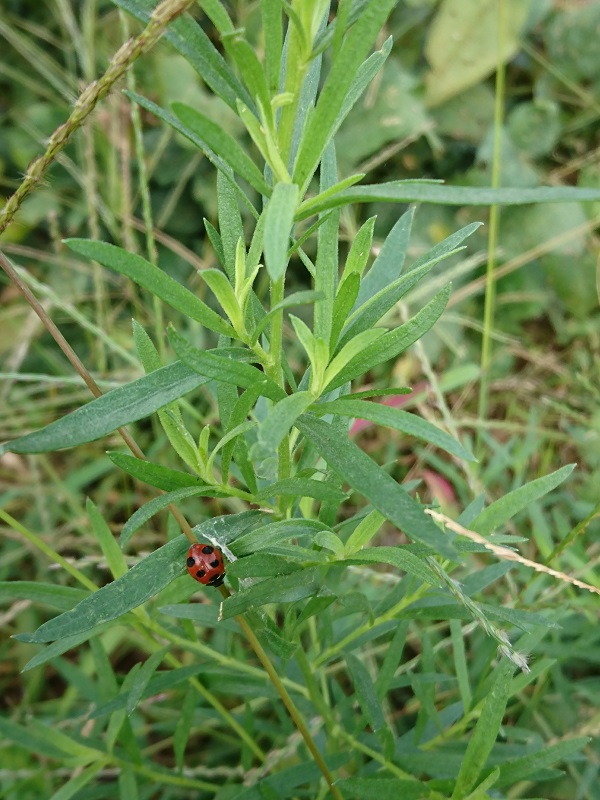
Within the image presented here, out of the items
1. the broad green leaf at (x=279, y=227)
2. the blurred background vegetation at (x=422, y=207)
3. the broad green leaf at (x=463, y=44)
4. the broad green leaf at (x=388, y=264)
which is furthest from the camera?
the broad green leaf at (x=463, y=44)

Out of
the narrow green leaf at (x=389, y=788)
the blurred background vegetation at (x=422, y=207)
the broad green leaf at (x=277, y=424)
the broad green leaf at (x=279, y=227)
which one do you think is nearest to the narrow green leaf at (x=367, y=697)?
the narrow green leaf at (x=389, y=788)

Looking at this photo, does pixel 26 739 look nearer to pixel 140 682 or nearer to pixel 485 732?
pixel 140 682

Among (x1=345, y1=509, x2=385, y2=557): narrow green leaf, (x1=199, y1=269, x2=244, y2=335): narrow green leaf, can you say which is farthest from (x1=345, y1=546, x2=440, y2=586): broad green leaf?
(x1=199, y1=269, x2=244, y2=335): narrow green leaf

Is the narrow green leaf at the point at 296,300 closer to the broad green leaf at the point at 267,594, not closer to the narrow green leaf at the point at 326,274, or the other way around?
the narrow green leaf at the point at 326,274

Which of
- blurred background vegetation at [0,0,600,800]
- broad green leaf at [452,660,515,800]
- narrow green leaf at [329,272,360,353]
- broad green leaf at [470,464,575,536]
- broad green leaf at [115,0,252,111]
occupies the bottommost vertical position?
broad green leaf at [452,660,515,800]

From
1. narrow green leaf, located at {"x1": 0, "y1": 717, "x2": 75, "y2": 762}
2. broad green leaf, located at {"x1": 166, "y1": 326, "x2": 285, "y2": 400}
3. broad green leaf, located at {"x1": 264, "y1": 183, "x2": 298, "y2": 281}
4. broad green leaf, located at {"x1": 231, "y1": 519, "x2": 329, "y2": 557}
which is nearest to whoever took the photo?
broad green leaf, located at {"x1": 264, "y1": 183, "x2": 298, "y2": 281}

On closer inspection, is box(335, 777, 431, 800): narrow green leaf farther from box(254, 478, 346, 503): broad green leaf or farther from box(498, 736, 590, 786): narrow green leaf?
box(254, 478, 346, 503): broad green leaf
